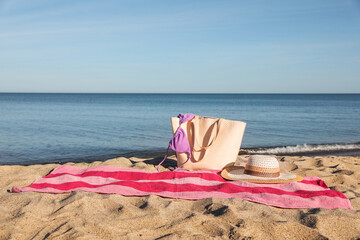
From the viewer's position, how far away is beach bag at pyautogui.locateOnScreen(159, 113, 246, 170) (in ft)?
16.1

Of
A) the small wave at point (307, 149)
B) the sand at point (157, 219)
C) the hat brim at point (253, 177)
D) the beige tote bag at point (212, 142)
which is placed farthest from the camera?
the small wave at point (307, 149)

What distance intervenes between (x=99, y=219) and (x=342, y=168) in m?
4.57

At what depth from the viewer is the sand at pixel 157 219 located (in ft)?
8.43

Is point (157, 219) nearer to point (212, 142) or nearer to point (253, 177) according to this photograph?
point (253, 177)

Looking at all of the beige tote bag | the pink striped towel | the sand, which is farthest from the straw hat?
the sand

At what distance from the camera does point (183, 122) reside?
4980 millimetres

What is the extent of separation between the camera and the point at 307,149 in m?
9.83

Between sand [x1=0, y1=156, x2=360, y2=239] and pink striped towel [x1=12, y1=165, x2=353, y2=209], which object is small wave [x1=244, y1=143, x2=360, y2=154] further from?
sand [x1=0, y1=156, x2=360, y2=239]

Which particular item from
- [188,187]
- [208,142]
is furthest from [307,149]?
[188,187]

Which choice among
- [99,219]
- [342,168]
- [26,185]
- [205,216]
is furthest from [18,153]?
[342,168]

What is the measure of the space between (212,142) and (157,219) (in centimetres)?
227

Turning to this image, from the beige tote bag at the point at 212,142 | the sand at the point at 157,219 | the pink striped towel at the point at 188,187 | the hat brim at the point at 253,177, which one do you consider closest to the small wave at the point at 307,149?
the beige tote bag at the point at 212,142

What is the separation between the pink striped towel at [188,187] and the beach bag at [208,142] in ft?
1.42

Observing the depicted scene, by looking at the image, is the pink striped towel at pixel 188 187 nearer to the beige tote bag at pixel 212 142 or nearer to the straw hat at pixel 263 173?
the straw hat at pixel 263 173
